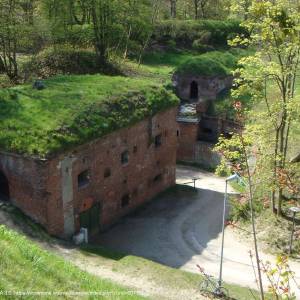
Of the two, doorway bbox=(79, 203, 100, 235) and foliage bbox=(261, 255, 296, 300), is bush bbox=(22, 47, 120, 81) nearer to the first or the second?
doorway bbox=(79, 203, 100, 235)

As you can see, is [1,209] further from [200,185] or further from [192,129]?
[192,129]

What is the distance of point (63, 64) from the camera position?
4059 cm

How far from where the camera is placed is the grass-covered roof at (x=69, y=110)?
22812mm

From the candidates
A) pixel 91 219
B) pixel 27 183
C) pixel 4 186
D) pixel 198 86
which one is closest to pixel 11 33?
pixel 4 186

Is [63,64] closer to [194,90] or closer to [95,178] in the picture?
[194,90]

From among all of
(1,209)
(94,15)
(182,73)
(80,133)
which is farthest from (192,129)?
(1,209)

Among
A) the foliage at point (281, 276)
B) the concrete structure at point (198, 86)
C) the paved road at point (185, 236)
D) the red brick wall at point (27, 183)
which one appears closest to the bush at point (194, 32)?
the concrete structure at point (198, 86)

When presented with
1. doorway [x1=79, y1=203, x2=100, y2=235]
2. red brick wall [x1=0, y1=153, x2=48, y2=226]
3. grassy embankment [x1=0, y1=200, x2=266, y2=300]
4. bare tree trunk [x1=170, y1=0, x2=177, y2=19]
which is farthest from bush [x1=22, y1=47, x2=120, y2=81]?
bare tree trunk [x1=170, y1=0, x2=177, y2=19]

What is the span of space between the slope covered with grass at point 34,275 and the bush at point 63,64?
27530mm

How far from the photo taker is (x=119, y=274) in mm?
20266

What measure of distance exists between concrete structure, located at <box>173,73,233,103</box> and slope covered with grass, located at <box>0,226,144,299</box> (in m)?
30.3

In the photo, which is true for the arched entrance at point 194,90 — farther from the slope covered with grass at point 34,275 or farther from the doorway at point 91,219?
the slope covered with grass at point 34,275

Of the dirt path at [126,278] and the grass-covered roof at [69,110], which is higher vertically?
the grass-covered roof at [69,110]

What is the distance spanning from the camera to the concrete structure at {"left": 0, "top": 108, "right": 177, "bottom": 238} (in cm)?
2280
